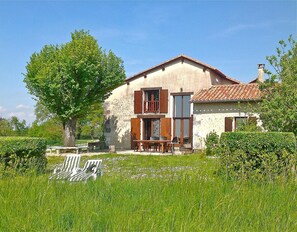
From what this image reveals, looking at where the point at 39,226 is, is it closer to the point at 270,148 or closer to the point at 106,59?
the point at 270,148

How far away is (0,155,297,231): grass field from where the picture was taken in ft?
9.33

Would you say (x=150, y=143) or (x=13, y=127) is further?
(x=13, y=127)

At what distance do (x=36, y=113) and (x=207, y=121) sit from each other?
26.3m

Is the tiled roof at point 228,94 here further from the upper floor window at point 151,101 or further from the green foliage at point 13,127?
the green foliage at point 13,127

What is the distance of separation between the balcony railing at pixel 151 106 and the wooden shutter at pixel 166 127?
118 centimetres

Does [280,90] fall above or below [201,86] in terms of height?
below

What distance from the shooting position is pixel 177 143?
67.4ft

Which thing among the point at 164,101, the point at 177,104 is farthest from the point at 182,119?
the point at 164,101

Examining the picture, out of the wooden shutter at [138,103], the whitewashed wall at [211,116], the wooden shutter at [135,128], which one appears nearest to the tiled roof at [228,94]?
the whitewashed wall at [211,116]

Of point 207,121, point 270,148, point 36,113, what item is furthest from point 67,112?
point 36,113

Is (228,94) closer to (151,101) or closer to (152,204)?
(151,101)

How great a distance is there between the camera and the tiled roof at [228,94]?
1797cm

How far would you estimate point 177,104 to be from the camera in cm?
2188

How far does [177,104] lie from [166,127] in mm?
1786
